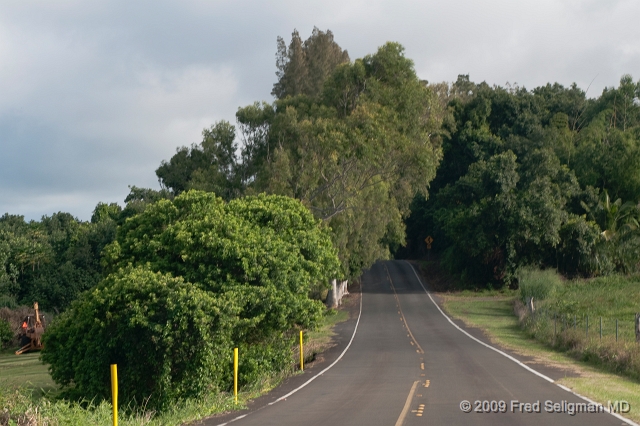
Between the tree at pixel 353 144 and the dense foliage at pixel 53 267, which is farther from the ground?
the tree at pixel 353 144

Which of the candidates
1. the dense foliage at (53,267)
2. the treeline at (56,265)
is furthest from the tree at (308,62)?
the dense foliage at (53,267)

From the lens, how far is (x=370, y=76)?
4259cm

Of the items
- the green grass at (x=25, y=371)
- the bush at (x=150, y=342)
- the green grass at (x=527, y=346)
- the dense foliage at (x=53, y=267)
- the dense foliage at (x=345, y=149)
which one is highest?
the dense foliage at (x=345, y=149)

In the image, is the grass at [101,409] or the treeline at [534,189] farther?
the treeline at [534,189]

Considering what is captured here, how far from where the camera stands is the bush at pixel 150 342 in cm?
1931

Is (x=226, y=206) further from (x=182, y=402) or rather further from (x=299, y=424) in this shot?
(x=299, y=424)

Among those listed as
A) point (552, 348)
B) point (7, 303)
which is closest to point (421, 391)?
point (552, 348)

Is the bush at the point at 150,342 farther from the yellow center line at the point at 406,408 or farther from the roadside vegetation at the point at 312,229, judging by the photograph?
the yellow center line at the point at 406,408

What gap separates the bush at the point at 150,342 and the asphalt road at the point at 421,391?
3.07 meters

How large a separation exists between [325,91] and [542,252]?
27.0 metres

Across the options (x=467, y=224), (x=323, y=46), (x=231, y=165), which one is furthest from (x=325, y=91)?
(x=467, y=224)

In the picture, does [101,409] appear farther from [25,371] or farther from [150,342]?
[25,371]

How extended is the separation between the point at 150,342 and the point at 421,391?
26.1 feet

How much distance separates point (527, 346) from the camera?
30.1 m
